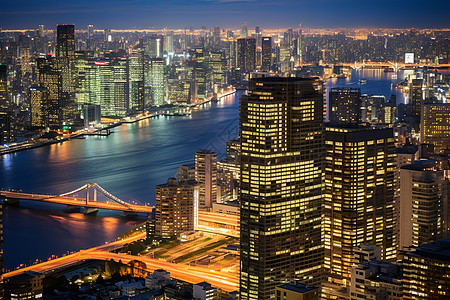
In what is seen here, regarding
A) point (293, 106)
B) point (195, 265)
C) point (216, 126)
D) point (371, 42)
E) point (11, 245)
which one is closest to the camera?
point (293, 106)

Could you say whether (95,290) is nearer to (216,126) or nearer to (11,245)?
(11,245)

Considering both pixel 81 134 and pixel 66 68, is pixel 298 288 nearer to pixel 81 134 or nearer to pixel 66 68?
pixel 81 134

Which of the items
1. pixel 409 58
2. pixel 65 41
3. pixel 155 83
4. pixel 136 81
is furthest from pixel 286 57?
pixel 65 41

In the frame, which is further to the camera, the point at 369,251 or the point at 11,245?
the point at 11,245

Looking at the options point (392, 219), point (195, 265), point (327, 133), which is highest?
point (327, 133)

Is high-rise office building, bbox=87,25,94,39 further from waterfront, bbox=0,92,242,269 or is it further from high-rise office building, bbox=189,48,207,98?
waterfront, bbox=0,92,242,269

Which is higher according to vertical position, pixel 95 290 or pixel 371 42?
pixel 371 42

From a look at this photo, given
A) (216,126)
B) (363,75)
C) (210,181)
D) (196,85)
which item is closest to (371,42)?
(363,75)
